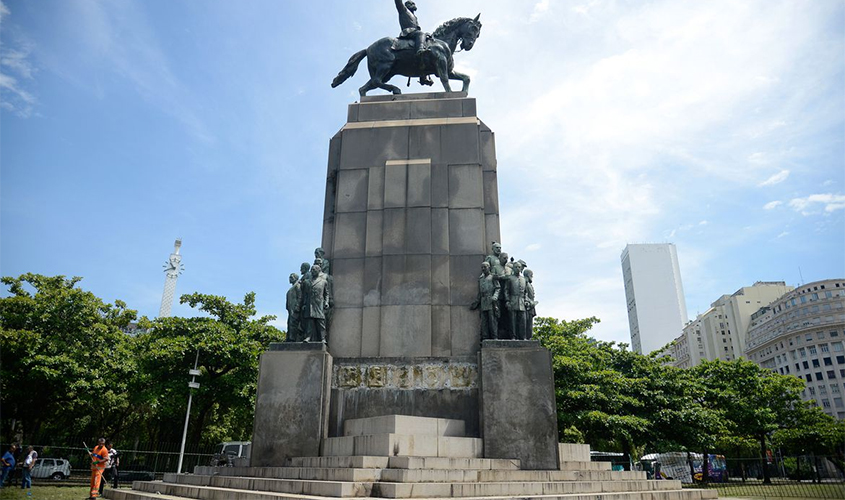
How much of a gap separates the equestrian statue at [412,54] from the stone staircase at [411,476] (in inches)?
417

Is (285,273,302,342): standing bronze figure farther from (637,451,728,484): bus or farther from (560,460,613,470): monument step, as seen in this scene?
(637,451,728,484): bus

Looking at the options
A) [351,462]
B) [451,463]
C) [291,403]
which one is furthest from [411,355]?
[351,462]

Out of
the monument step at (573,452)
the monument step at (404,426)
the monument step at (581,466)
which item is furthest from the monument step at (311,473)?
the monument step at (573,452)

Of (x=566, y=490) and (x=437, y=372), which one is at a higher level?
(x=437, y=372)

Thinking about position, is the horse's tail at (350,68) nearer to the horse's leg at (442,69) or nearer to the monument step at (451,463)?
the horse's leg at (442,69)

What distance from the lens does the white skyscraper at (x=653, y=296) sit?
139750 millimetres

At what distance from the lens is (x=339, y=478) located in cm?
905

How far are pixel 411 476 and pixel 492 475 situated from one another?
1797 millimetres

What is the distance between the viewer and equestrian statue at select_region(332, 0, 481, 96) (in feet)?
56.3

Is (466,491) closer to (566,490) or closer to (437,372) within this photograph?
(566,490)

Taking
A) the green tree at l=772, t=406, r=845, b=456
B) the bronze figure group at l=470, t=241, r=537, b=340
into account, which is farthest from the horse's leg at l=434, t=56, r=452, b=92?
the green tree at l=772, t=406, r=845, b=456

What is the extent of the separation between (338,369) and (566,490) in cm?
579

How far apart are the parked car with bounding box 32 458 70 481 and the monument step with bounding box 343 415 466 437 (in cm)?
2317

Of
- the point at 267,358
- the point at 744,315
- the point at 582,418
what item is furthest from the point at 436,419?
the point at 744,315
